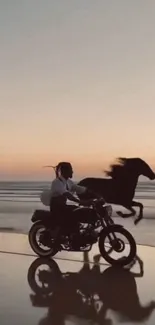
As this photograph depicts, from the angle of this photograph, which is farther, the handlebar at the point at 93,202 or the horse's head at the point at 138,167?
the horse's head at the point at 138,167

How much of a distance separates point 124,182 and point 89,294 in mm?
4676

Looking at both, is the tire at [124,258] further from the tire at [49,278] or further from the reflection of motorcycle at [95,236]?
the tire at [49,278]

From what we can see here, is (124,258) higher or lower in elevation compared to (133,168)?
lower

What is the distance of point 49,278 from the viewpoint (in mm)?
6316

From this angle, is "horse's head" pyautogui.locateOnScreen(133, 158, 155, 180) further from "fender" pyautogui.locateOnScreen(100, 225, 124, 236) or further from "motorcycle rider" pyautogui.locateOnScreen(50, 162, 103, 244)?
"fender" pyautogui.locateOnScreen(100, 225, 124, 236)

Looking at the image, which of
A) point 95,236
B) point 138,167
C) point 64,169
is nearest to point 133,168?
point 138,167

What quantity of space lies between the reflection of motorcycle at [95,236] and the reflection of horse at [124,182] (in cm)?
230

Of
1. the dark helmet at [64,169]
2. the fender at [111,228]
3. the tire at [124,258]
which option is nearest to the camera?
the tire at [124,258]

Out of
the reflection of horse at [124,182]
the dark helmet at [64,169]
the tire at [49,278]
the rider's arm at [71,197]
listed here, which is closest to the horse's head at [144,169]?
the reflection of horse at [124,182]

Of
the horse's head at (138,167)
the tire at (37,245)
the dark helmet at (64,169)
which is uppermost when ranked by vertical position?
the dark helmet at (64,169)

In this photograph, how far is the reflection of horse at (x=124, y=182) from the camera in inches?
388

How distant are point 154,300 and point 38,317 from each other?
4.10 feet

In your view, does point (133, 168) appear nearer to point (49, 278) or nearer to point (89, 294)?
point (49, 278)

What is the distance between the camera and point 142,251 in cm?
821
